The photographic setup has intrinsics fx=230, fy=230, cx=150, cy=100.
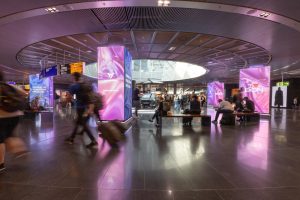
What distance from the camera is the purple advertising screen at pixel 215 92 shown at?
2859cm

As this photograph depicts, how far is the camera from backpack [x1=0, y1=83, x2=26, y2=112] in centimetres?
365

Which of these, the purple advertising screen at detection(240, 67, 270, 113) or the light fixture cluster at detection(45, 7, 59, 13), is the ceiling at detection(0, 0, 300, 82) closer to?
the light fixture cluster at detection(45, 7, 59, 13)

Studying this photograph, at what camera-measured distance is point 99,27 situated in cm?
864

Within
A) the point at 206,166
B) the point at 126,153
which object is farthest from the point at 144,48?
the point at 206,166

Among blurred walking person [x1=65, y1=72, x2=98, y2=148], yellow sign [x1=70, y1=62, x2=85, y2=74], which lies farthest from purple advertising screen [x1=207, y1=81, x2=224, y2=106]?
blurred walking person [x1=65, y1=72, x2=98, y2=148]

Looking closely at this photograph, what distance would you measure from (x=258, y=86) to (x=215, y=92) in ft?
46.2

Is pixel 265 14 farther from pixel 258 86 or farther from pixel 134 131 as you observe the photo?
pixel 258 86

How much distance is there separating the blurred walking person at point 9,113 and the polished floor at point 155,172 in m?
0.47

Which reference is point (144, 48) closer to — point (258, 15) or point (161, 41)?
point (161, 41)

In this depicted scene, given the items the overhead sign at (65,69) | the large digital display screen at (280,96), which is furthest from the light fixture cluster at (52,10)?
the large digital display screen at (280,96)

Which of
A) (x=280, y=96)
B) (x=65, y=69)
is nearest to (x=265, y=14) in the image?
(x=65, y=69)

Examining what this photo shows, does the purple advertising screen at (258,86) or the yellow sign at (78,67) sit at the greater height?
the yellow sign at (78,67)

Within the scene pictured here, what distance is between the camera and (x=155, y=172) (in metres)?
3.90

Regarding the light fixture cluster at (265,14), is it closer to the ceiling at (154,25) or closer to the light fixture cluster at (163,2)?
the ceiling at (154,25)
